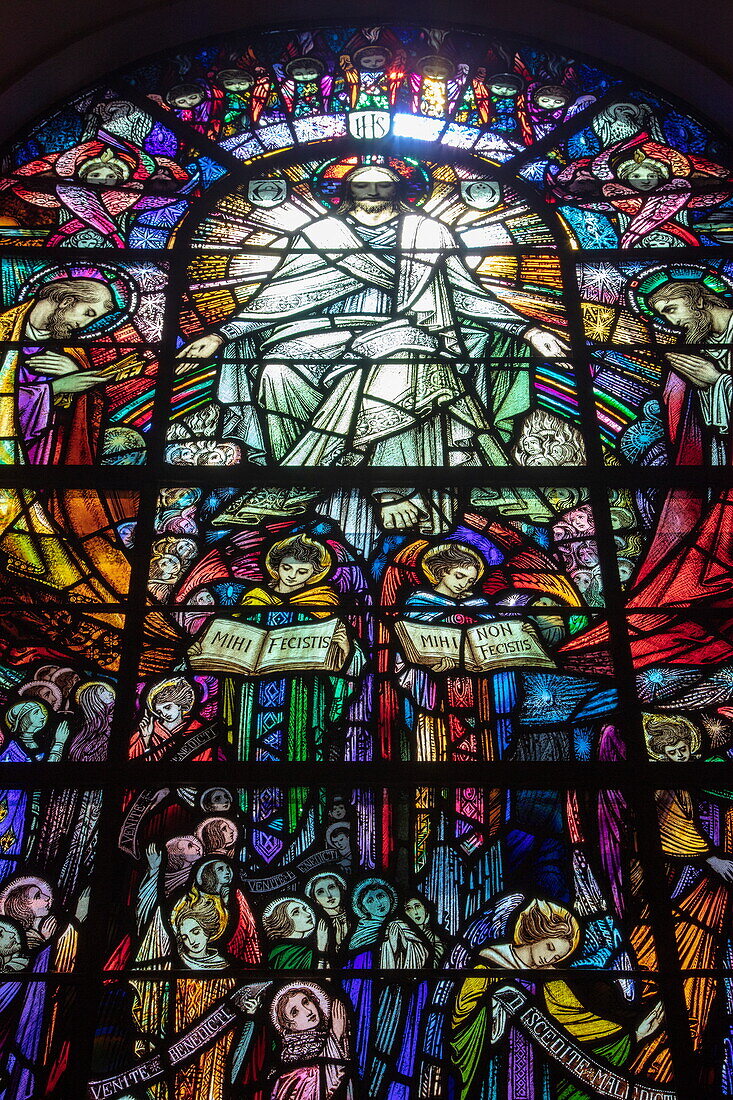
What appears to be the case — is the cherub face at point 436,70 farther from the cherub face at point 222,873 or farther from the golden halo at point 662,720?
the cherub face at point 222,873

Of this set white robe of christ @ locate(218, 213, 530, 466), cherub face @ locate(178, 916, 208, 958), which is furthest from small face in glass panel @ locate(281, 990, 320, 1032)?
white robe of christ @ locate(218, 213, 530, 466)

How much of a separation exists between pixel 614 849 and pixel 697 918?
340 millimetres

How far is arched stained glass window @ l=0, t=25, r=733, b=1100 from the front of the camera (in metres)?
4.04

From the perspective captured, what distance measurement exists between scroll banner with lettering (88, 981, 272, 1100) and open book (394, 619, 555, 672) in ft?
4.42

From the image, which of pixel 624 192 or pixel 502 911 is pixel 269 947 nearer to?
pixel 502 911

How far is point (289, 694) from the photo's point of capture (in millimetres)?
4668

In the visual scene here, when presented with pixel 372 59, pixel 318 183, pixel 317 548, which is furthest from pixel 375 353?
pixel 372 59

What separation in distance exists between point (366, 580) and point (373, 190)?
2.54 metres

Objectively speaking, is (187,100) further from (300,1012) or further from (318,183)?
(300,1012)

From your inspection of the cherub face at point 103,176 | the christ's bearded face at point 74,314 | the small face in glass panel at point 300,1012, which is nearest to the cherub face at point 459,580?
the small face in glass panel at point 300,1012

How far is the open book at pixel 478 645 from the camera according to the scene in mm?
4746

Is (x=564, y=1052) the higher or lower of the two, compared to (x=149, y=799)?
lower

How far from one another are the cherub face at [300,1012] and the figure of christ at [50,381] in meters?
2.45

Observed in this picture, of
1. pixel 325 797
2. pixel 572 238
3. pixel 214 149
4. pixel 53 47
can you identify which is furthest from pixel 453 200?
pixel 325 797
